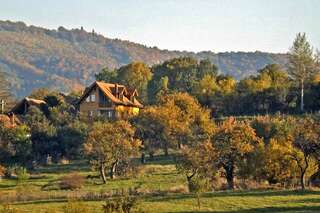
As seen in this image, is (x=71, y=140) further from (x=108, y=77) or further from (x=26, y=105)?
(x=108, y=77)

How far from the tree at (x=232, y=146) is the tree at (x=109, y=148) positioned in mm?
10393

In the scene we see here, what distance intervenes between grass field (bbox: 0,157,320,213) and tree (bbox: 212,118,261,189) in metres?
4.50

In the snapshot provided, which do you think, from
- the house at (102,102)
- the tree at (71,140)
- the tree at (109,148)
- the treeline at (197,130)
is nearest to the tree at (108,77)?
the treeline at (197,130)

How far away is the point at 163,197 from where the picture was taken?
160ft

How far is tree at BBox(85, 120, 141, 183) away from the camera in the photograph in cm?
6162

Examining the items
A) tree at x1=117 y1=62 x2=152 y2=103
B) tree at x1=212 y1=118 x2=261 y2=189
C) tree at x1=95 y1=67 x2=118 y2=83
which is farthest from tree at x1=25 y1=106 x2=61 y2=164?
tree at x1=95 y1=67 x2=118 y2=83

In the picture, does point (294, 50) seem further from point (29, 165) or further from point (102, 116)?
point (29, 165)

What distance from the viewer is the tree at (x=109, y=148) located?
61.6 m

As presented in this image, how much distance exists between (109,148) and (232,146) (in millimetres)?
13089

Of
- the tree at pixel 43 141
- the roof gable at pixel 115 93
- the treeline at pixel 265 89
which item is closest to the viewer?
the tree at pixel 43 141

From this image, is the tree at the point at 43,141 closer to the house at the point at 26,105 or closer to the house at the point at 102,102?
the house at the point at 26,105

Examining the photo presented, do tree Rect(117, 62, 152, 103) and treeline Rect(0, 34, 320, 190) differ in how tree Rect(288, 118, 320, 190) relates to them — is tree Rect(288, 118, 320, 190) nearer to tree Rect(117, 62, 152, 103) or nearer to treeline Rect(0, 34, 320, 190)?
treeline Rect(0, 34, 320, 190)

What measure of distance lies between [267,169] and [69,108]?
4810 cm

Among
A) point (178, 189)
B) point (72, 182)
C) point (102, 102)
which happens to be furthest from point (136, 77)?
point (178, 189)
